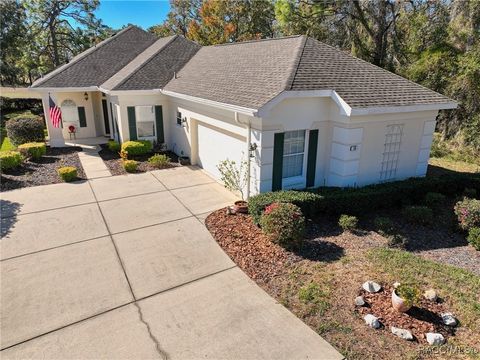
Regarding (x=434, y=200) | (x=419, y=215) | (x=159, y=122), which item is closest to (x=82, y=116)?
(x=159, y=122)

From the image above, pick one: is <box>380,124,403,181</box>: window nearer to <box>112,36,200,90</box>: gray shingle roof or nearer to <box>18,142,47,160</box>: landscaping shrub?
<box>112,36,200,90</box>: gray shingle roof

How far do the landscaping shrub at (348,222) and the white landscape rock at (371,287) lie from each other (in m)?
2.54

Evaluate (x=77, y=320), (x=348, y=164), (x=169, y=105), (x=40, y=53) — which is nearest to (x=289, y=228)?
(x=348, y=164)

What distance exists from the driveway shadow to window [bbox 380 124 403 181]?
11784 millimetres

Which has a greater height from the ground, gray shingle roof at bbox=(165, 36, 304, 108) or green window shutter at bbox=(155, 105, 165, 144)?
gray shingle roof at bbox=(165, 36, 304, 108)

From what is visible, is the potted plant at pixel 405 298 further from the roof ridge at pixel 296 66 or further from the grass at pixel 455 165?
the grass at pixel 455 165

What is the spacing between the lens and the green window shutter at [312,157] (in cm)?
1075

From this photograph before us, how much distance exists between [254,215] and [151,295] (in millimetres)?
3801

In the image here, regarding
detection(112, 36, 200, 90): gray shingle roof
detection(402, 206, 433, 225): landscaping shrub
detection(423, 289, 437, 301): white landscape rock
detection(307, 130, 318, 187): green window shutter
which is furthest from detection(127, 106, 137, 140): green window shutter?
detection(423, 289, 437, 301): white landscape rock

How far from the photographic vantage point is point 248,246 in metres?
8.28

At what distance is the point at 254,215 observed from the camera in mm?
9344

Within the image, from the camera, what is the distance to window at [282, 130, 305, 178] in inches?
415

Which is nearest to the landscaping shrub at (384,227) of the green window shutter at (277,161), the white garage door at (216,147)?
the green window shutter at (277,161)

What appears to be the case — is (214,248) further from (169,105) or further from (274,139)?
(169,105)
